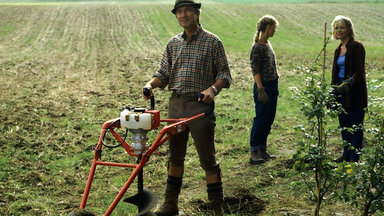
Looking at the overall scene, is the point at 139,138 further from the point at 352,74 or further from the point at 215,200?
the point at 352,74

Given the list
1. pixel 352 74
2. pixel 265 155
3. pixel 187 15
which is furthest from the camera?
pixel 265 155

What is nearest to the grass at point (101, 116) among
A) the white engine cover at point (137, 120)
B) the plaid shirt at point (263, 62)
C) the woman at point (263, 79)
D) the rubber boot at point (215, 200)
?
the rubber boot at point (215, 200)

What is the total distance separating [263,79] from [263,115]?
0.49 meters

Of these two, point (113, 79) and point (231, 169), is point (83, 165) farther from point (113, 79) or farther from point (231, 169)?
point (113, 79)

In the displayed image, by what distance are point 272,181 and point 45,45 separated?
1916 cm

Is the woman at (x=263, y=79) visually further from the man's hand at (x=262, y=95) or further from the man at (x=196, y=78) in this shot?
the man at (x=196, y=78)

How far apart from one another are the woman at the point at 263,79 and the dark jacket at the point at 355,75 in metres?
0.94

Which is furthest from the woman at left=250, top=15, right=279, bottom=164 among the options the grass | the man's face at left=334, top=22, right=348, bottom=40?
the man's face at left=334, top=22, right=348, bottom=40

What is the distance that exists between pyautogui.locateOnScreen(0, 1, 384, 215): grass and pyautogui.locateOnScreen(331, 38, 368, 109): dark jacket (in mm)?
1226

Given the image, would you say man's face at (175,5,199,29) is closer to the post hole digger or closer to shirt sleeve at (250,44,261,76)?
the post hole digger

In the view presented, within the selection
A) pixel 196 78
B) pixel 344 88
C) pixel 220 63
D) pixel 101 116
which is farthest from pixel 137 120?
pixel 101 116

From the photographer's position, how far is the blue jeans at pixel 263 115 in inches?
239

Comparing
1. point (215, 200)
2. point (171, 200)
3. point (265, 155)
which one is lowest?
point (265, 155)

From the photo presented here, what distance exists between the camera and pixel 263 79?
19.8 feet
